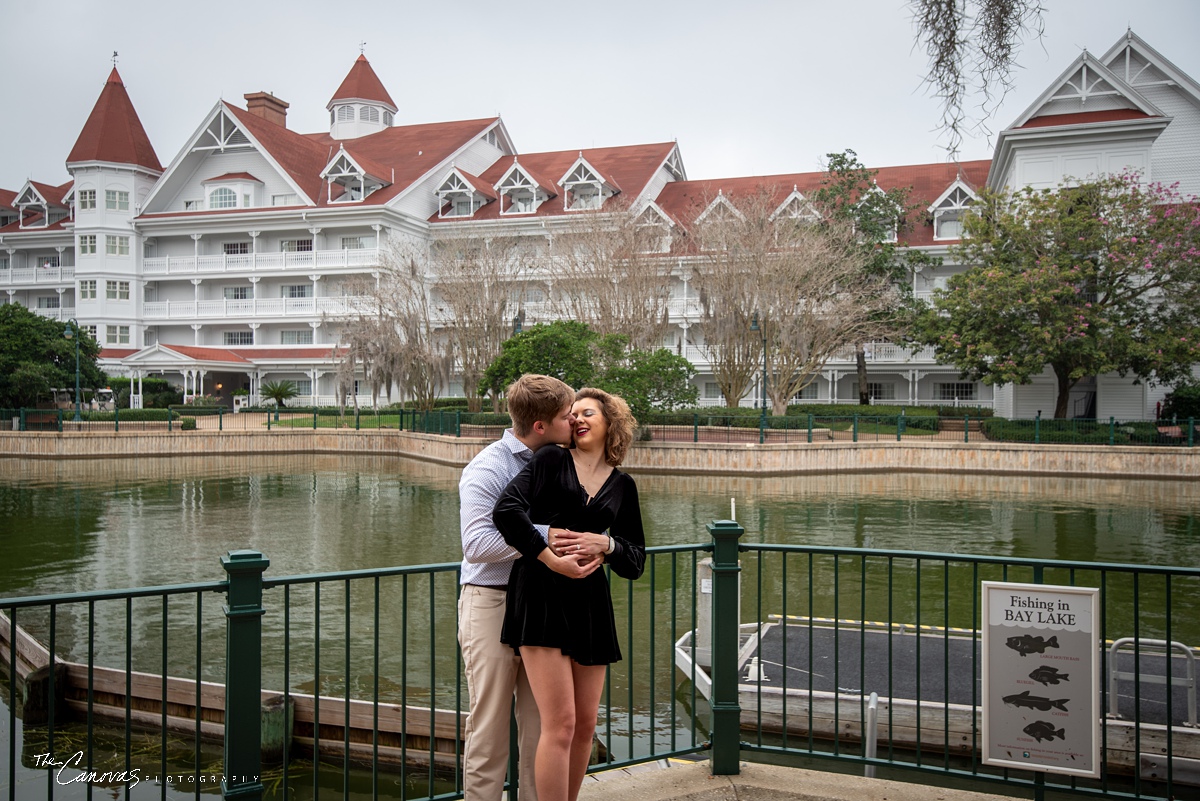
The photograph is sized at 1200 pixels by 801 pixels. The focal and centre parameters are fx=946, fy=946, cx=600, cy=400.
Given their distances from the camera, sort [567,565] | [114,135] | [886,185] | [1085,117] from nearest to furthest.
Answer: [567,565]
[1085,117]
[886,185]
[114,135]

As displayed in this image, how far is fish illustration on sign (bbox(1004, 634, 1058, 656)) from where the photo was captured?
451 cm

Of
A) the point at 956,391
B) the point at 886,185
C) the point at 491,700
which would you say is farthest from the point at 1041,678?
the point at 886,185

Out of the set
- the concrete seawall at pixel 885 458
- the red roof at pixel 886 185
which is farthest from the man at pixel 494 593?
the red roof at pixel 886 185

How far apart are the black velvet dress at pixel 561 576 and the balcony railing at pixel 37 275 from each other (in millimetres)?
60868

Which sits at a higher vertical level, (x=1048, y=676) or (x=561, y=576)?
(x=561, y=576)

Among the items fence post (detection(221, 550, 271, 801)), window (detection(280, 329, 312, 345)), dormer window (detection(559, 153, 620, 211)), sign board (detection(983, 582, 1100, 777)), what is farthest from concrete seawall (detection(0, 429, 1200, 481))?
fence post (detection(221, 550, 271, 801))

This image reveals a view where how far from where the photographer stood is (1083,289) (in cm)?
3403

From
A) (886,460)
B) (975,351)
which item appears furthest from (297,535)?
(975,351)

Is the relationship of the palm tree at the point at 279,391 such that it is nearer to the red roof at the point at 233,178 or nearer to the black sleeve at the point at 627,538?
the red roof at the point at 233,178

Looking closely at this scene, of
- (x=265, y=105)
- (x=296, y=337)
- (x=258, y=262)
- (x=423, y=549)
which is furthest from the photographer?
(x=265, y=105)

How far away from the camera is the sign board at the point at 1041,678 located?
14.6 ft

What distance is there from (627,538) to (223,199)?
180 feet

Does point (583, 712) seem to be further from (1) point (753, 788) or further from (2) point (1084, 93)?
(2) point (1084, 93)

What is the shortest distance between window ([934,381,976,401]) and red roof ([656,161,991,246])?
702 centimetres
